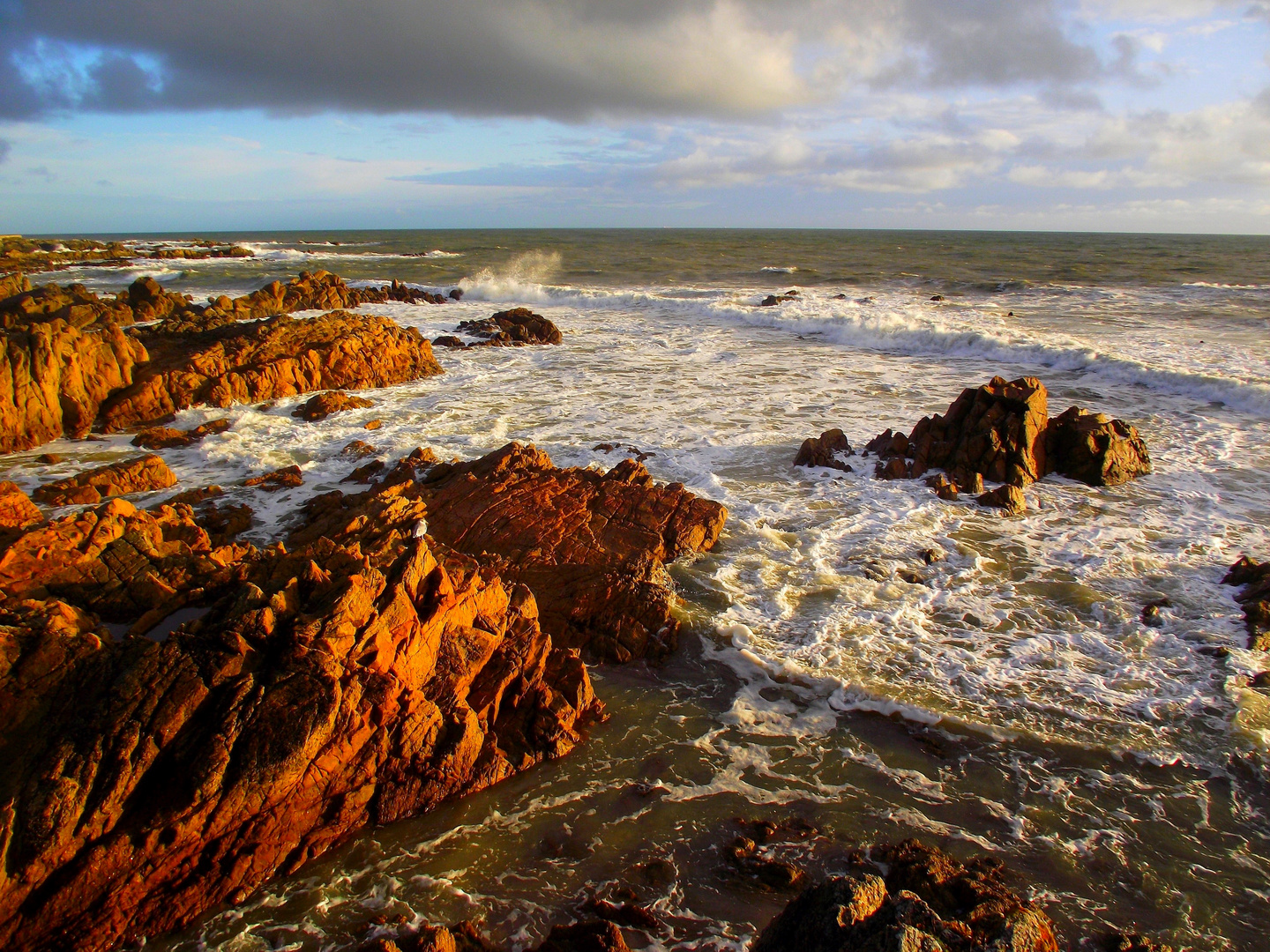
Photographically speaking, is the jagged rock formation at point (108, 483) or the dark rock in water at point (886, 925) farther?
the jagged rock formation at point (108, 483)

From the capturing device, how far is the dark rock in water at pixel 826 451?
38.2ft

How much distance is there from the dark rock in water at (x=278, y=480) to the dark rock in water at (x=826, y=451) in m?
8.28

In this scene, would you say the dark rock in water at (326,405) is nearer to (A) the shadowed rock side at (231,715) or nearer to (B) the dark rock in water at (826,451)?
(A) the shadowed rock side at (231,715)

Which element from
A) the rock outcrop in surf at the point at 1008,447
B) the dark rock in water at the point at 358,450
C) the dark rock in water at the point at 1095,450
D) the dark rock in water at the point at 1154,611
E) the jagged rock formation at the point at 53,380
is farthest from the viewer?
the jagged rock formation at the point at 53,380

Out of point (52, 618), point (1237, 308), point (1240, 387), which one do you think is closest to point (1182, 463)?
point (1240, 387)

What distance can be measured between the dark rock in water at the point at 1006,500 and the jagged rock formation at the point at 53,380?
16614 millimetres

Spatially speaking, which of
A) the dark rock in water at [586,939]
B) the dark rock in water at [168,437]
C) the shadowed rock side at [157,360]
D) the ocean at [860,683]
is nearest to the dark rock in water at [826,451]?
the ocean at [860,683]

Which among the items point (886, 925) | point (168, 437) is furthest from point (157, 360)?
point (886, 925)

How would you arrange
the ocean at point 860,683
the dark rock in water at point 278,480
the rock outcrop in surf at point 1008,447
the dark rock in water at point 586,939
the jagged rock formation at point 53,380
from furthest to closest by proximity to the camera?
the jagged rock formation at point 53,380
the rock outcrop in surf at point 1008,447
the dark rock in water at point 278,480
the ocean at point 860,683
the dark rock in water at point 586,939

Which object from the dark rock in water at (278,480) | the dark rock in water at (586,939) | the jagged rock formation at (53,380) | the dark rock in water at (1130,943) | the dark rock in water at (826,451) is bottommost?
→ the dark rock in water at (1130,943)

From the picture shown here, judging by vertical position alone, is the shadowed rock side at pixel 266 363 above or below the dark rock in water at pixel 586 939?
above

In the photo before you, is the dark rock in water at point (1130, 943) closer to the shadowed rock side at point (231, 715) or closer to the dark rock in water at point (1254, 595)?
the shadowed rock side at point (231, 715)

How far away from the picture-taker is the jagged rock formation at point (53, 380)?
12.8m

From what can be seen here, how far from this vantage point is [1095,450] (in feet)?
36.6
